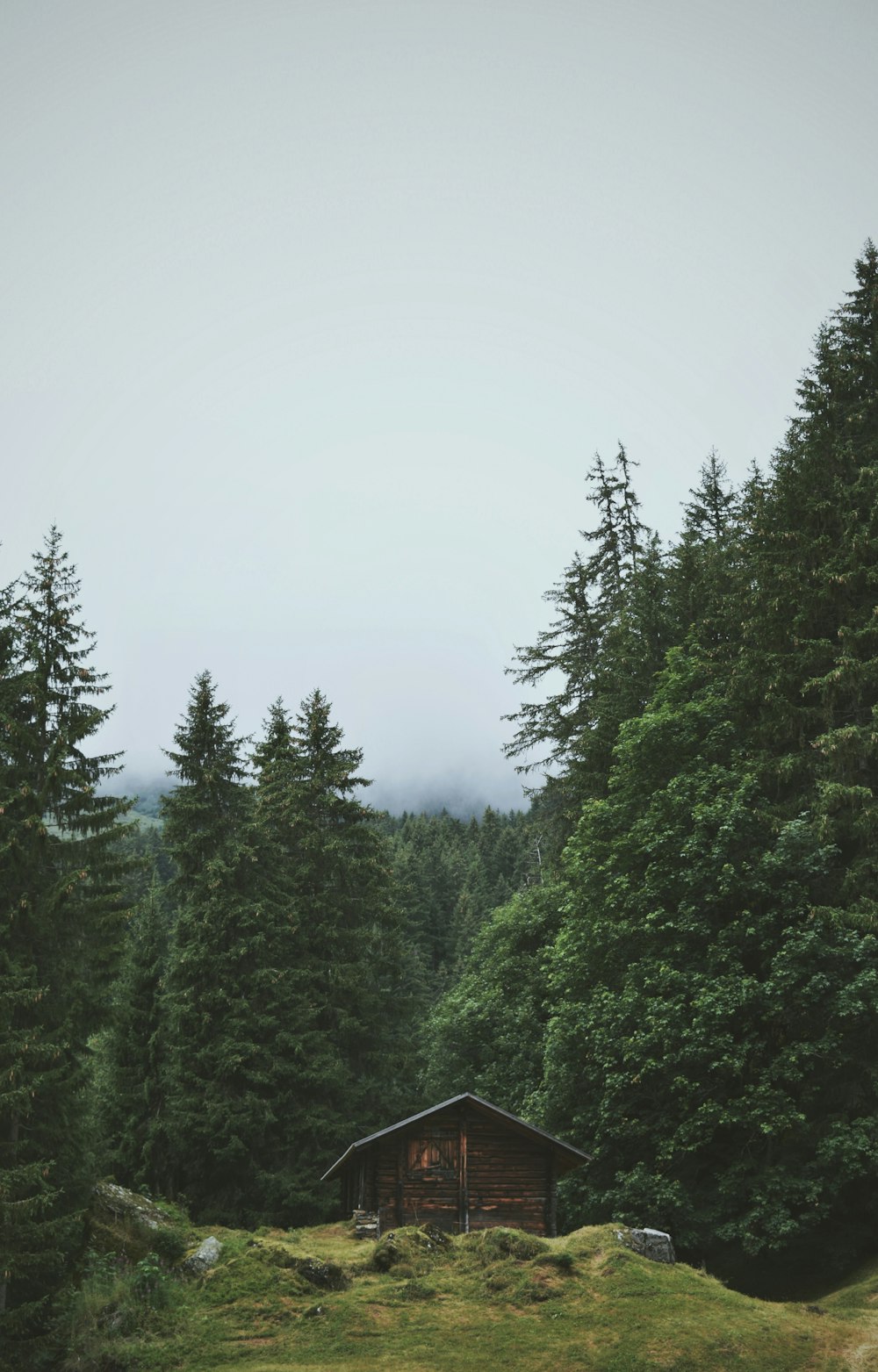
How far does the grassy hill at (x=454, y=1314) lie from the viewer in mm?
15602

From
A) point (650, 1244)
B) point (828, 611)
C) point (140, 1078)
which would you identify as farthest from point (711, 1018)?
point (140, 1078)

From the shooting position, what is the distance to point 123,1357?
15.9m

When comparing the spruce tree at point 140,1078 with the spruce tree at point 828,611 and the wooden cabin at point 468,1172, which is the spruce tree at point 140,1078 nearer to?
the wooden cabin at point 468,1172

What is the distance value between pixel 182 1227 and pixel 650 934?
13171 mm

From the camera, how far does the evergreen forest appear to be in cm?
2114

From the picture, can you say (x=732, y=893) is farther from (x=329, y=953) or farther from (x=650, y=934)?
(x=329, y=953)

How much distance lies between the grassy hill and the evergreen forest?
2164 mm

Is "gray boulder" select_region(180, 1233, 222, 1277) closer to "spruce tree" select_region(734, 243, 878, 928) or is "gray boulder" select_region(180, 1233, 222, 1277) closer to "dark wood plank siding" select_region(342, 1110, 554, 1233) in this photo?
"dark wood plank siding" select_region(342, 1110, 554, 1233)

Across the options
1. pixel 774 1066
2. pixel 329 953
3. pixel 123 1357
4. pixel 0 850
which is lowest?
pixel 123 1357

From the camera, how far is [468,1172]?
26.0 metres

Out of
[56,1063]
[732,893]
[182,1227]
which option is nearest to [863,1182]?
[732,893]

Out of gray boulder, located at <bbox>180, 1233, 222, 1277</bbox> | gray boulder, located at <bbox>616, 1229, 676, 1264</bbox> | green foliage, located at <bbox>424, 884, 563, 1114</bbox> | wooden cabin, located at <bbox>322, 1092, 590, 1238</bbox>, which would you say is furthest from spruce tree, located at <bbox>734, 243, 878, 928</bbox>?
gray boulder, located at <bbox>180, 1233, 222, 1277</bbox>

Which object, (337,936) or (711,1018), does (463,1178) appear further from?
(337,936)

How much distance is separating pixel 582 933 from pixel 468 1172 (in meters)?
7.00
